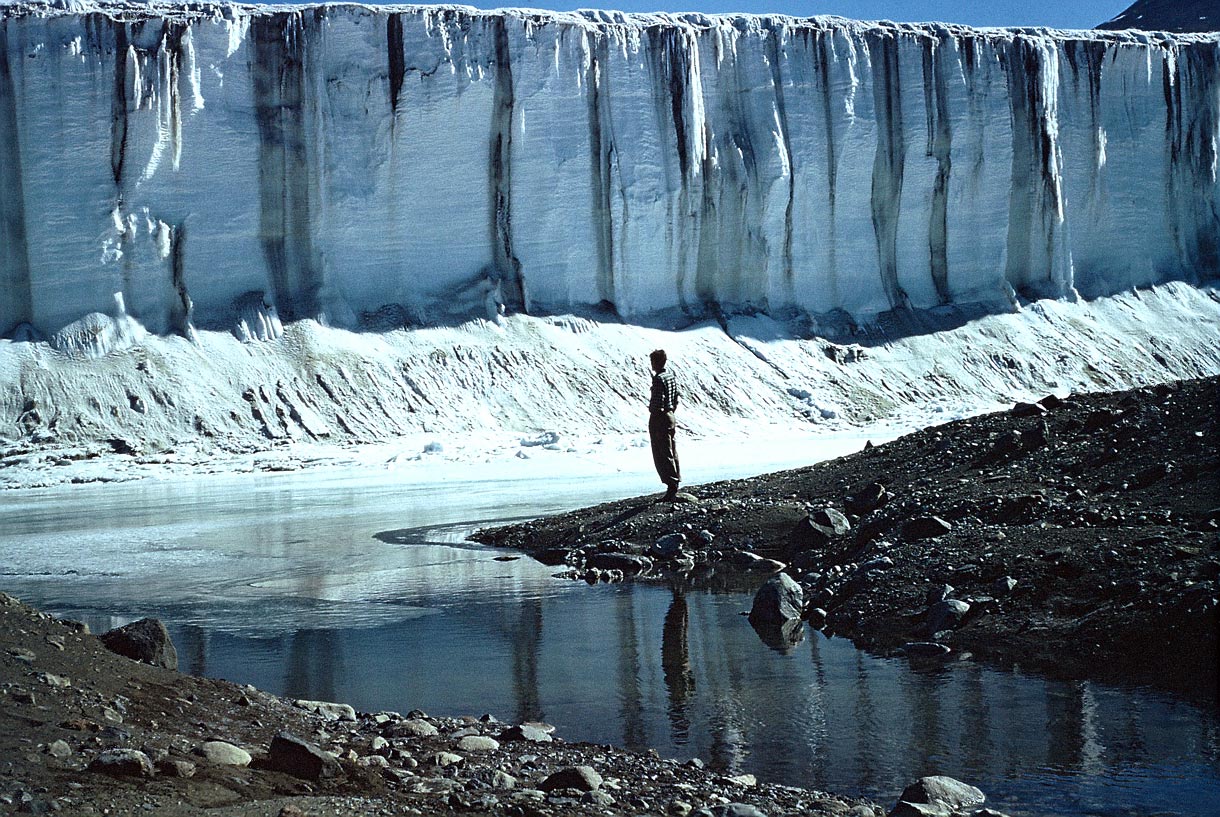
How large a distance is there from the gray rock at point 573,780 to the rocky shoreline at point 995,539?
303 cm

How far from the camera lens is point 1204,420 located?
33.6 ft

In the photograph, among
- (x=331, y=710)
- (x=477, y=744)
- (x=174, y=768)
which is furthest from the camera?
(x=331, y=710)

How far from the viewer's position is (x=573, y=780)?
4.50 m

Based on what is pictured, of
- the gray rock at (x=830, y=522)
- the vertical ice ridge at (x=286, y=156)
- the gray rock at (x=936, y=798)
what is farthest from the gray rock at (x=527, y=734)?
the vertical ice ridge at (x=286, y=156)

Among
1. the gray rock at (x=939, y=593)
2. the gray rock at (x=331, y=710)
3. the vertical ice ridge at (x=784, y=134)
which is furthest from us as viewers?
the vertical ice ridge at (x=784, y=134)

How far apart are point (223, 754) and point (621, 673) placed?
284 centimetres

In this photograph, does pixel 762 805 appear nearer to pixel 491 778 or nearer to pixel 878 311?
pixel 491 778

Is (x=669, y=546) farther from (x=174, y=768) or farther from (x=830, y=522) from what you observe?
(x=174, y=768)

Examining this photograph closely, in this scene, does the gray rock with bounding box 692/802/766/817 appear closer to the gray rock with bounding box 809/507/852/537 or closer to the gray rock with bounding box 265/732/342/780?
the gray rock with bounding box 265/732/342/780

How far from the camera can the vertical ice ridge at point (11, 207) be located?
93.1ft

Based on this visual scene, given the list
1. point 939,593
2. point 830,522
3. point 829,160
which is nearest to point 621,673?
point 939,593

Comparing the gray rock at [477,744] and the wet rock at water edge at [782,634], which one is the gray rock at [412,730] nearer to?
the gray rock at [477,744]

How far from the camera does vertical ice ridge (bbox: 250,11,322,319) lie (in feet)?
100

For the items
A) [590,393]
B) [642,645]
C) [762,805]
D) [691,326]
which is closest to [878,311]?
[691,326]
